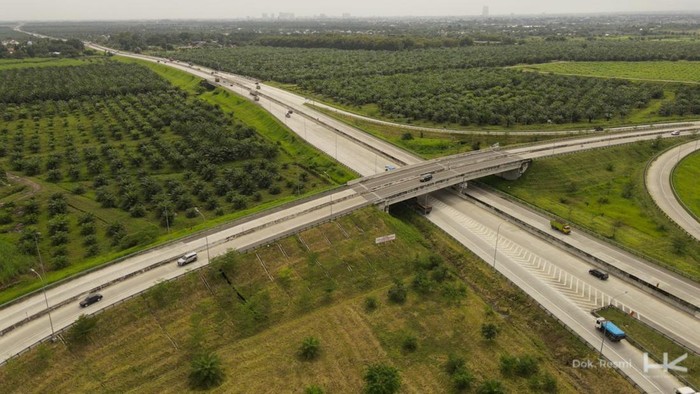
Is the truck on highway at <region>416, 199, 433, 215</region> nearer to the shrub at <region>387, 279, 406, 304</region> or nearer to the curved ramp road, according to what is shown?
the shrub at <region>387, 279, 406, 304</region>

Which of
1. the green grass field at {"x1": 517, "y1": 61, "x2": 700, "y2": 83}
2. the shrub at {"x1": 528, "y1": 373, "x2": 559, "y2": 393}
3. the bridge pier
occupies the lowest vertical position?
the shrub at {"x1": 528, "y1": 373, "x2": 559, "y2": 393}

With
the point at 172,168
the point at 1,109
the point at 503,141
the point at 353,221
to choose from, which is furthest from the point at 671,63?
the point at 1,109

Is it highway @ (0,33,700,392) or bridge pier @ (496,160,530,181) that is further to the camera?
bridge pier @ (496,160,530,181)

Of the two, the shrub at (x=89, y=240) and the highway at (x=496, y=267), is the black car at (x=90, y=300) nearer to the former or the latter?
the highway at (x=496, y=267)

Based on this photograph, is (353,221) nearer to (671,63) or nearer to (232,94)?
(232,94)

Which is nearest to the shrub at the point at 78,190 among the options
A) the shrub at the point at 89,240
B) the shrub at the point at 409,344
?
the shrub at the point at 89,240

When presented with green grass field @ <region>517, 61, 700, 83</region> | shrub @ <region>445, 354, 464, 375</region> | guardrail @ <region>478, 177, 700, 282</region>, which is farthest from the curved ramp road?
green grass field @ <region>517, 61, 700, 83</region>

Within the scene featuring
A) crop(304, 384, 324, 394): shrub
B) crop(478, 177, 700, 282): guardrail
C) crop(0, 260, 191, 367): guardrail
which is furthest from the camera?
crop(478, 177, 700, 282): guardrail
